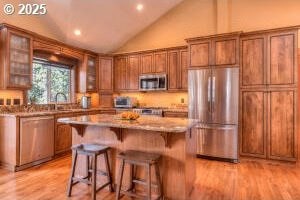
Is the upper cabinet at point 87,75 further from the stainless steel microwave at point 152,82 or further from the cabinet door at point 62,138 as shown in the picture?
the cabinet door at point 62,138

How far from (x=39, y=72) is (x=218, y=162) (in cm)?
459

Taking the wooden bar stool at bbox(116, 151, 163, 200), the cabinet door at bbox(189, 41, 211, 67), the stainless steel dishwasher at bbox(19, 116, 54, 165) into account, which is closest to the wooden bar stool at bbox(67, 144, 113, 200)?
the wooden bar stool at bbox(116, 151, 163, 200)

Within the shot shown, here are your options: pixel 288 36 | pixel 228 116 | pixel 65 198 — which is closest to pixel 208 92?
pixel 228 116

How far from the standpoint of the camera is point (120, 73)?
6.05m

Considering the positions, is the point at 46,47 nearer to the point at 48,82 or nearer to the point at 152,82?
the point at 48,82

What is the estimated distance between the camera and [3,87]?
3721 millimetres

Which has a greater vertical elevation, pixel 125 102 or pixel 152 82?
pixel 152 82

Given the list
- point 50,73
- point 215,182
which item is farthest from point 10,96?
point 215,182

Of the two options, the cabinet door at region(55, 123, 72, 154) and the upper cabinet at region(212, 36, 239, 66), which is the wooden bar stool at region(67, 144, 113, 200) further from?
the upper cabinet at region(212, 36, 239, 66)

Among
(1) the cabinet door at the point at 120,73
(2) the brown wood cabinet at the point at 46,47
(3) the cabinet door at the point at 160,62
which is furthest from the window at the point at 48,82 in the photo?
(3) the cabinet door at the point at 160,62

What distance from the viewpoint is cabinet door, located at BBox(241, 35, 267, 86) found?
4.03 metres

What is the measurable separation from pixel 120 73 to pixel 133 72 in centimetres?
46

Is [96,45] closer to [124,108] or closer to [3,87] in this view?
[124,108]

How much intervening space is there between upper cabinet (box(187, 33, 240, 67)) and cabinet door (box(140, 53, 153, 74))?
1.41 metres
